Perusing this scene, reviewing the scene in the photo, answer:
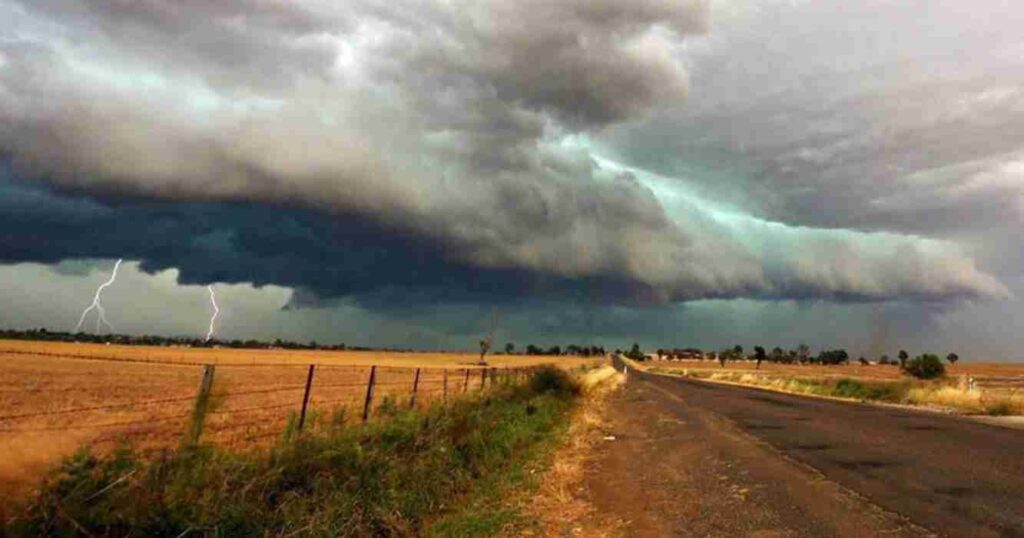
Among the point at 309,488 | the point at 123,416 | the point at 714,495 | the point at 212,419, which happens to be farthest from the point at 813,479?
the point at 123,416

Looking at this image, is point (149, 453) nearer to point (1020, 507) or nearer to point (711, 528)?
point (711, 528)

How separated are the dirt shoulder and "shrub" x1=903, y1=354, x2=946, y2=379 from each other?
55.1 meters

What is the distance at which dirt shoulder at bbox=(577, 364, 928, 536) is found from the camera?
8.98 meters

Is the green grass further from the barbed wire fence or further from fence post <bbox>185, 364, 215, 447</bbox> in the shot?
the barbed wire fence

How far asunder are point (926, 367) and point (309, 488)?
2729 inches

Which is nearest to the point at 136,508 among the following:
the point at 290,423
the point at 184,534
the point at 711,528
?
the point at 184,534

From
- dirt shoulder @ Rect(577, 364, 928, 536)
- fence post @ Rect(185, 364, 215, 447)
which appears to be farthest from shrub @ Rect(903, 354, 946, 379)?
fence post @ Rect(185, 364, 215, 447)

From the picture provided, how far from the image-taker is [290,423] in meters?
10.7

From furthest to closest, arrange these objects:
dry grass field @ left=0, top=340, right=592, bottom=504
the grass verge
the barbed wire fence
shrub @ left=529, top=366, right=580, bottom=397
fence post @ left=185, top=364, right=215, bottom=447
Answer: shrub @ left=529, top=366, right=580, bottom=397, the grass verge, the barbed wire fence, fence post @ left=185, top=364, right=215, bottom=447, dry grass field @ left=0, top=340, right=592, bottom=504

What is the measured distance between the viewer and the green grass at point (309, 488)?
602 centimetres

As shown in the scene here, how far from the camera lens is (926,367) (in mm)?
64750

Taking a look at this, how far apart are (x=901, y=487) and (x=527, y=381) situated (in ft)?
71.7

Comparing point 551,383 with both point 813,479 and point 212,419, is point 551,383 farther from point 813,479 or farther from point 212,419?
point 813,479

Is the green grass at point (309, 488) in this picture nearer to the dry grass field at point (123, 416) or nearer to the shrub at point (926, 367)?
the dry grass field at point (123, 416)
